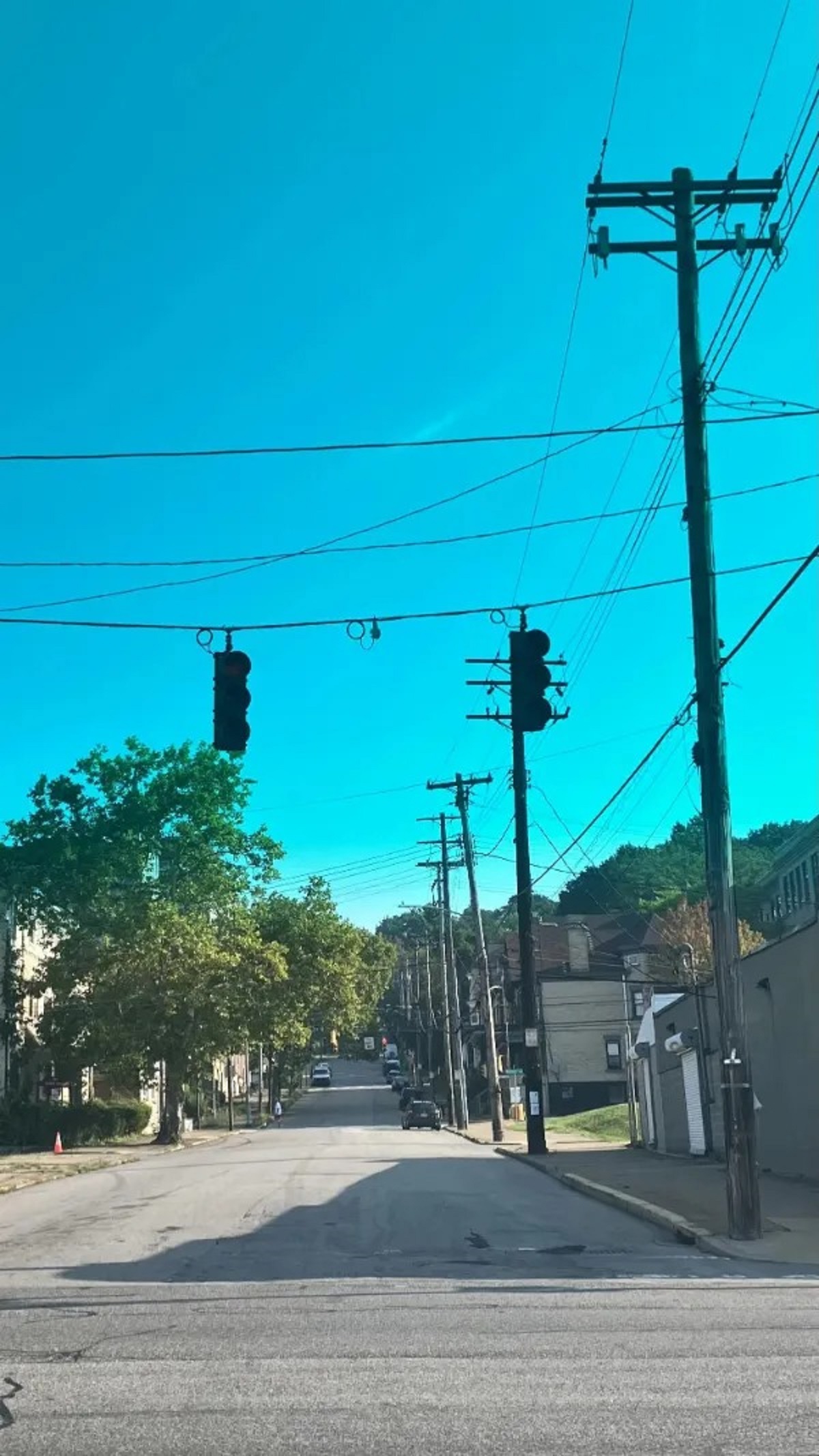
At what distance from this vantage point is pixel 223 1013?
4700 cm

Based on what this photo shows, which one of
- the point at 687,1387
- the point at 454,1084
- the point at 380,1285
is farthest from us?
the point at 454,1084

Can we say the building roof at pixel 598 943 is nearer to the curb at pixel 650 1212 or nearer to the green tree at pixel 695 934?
the green tree at pixel 695 934

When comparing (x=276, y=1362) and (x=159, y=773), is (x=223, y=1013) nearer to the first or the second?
(x=159, y=773)

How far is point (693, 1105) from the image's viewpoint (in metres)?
29.0

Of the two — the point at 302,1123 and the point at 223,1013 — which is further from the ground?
the point at 223,1013

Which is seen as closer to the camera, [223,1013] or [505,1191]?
[505,1191]

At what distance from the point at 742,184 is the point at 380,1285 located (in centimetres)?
1313

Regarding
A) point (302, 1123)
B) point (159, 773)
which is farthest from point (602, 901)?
point (159, 773)

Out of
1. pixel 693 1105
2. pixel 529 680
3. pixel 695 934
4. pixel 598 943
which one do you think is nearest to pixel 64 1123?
pixel 693 1105

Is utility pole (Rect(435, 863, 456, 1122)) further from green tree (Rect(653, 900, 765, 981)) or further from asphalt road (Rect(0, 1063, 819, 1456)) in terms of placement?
asphalt road (Rect(0, 1063, 819, 1456))

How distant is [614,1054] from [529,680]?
61430 mm

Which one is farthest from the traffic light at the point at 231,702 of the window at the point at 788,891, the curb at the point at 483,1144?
the window at the point at 788,891

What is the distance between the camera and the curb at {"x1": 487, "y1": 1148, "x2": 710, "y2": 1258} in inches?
549

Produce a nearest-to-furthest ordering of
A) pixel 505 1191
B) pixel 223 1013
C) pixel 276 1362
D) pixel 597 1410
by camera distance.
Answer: pixel 597 1410
pixel 276 1362
pixel 505 1191
pixel 223 1013
